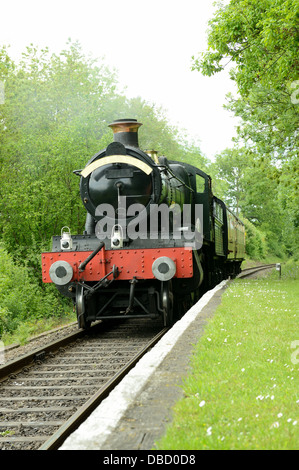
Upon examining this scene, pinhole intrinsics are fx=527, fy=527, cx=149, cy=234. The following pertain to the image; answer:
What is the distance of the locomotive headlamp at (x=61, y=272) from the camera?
8672mm

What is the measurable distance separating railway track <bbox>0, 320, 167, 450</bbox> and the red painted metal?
3.63 feet

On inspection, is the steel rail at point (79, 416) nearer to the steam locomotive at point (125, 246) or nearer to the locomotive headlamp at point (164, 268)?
the locomotive headlamp at point (164, 268)

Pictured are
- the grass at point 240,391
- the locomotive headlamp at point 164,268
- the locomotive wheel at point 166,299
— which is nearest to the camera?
the grass at point 240,391

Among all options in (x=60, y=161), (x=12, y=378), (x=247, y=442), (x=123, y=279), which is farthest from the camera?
(x=60, y=161)

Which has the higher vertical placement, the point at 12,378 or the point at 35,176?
the point at 35,176

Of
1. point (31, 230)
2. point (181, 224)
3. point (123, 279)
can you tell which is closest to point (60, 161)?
point (31, 230)

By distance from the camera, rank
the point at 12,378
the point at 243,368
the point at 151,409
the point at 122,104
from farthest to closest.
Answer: the point at 122,104, the point at 12,378, the point at 243,368, the point at 151,409

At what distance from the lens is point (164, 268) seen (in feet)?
27.8

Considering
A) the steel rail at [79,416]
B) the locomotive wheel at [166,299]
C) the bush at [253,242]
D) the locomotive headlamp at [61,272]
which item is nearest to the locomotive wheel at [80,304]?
the locomotive headlamp at [61,272]

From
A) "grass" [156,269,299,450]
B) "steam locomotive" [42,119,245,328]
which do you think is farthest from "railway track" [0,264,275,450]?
"grass" [156,269,299,450]

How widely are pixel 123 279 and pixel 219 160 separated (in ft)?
199

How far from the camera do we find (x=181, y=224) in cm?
1063

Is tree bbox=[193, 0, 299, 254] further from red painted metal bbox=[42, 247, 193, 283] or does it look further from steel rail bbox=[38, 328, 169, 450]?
steel rail bbox=[38, 328, 169, 450]

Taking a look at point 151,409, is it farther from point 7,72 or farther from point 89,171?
point 7,72
